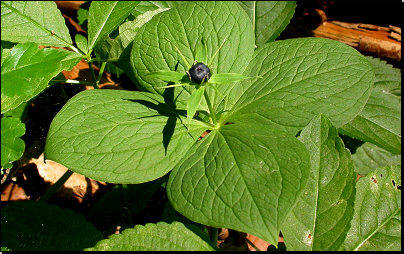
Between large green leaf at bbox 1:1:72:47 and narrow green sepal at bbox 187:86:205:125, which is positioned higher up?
large green leaf at bbox 1:1:72:47

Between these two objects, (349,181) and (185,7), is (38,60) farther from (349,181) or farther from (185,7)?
(349,181)

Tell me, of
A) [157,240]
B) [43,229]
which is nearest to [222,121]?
[157,240]

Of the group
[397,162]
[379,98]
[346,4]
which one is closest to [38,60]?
[379,98]

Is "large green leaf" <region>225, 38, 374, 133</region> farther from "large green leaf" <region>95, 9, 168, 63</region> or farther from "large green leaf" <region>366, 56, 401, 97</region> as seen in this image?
"large green leaf" <region>366, 56, 401, 97</region>

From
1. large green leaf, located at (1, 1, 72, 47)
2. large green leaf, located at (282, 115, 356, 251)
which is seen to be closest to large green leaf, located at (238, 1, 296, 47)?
large green leaf, located at (282, 115, 356, 251)

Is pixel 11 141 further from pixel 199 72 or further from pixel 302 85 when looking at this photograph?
pixel 302 85

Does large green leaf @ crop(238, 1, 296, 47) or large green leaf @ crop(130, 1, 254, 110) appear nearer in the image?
large green leaf @ crop(130, 1, 254, 110)

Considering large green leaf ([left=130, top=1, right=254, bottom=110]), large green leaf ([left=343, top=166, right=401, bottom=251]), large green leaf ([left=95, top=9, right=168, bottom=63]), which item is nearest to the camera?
large green leaf ([left=343, top=166, right=401, bottom=251])
